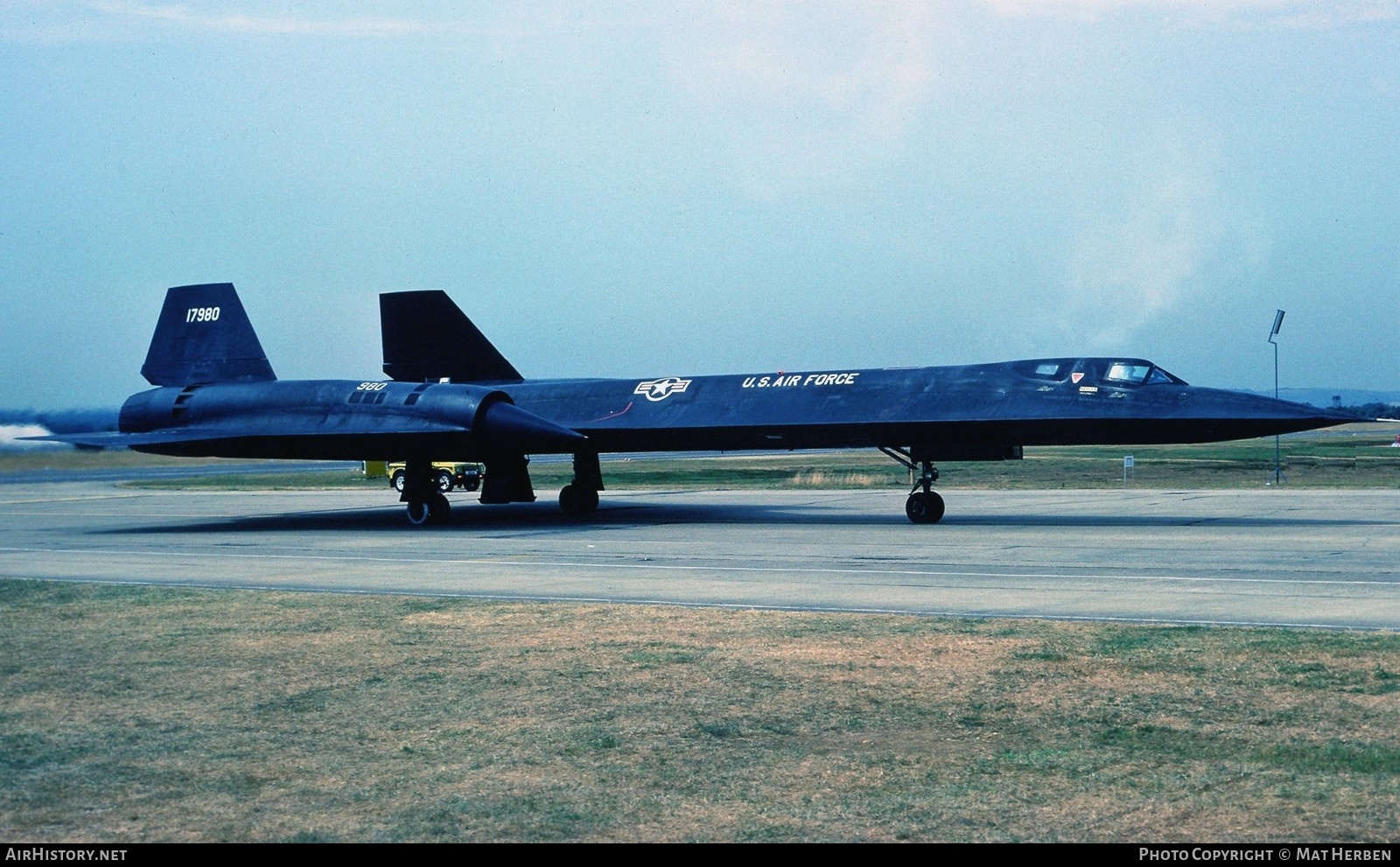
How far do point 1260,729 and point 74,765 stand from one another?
632 centimetres

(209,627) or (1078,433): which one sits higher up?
(1078,433)

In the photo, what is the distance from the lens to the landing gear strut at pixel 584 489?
29.1 m

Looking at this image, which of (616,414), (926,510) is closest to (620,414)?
(616,414)

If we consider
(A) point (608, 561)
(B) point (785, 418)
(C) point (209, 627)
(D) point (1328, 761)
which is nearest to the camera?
(D) point (1328, 761)

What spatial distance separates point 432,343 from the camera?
31.6 metres

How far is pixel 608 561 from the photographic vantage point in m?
18.0

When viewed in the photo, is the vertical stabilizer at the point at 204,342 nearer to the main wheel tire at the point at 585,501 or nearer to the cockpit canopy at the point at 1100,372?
the main wheel tire at the point at 585,501

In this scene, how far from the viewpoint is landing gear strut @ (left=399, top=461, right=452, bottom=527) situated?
26.9m

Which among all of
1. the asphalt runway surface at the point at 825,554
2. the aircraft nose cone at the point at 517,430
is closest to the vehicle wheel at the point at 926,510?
the asphalt runway surface at the point at 825,554

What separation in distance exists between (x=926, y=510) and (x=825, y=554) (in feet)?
21.2

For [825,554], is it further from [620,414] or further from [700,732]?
[700,732]

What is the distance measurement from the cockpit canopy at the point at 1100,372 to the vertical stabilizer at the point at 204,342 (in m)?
17.1
